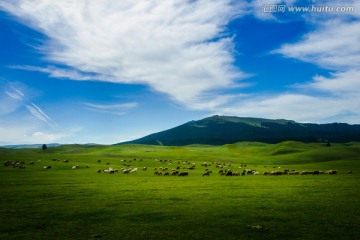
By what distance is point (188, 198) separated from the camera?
84.2 feet

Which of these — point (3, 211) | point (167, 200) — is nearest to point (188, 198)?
point (167, 200)

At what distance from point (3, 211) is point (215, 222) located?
1489cm

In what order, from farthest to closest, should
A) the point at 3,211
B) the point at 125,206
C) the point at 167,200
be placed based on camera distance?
the point at 167,200, the point at 125,206, the point at 3,211

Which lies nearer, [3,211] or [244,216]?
[244,216]

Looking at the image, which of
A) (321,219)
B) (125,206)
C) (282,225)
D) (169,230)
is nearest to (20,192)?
(125,206)

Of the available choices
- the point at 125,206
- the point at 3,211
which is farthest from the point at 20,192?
the point at 125,206

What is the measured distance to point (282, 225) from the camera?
16.5 metres

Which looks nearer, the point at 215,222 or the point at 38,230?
the point at 38,230

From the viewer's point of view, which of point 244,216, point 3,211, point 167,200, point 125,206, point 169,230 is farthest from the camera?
point 167,200

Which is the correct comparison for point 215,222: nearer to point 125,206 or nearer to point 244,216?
point 244,216

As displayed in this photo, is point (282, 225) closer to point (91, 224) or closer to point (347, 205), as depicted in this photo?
point (347, 205)

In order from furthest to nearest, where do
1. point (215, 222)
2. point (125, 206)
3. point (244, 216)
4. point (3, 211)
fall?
point (125, 206) → point (3, 211) → point (244, 216) → point (215, 222)

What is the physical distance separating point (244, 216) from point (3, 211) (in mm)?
16658

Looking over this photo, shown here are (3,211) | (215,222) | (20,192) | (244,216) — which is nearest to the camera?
(215,222)
